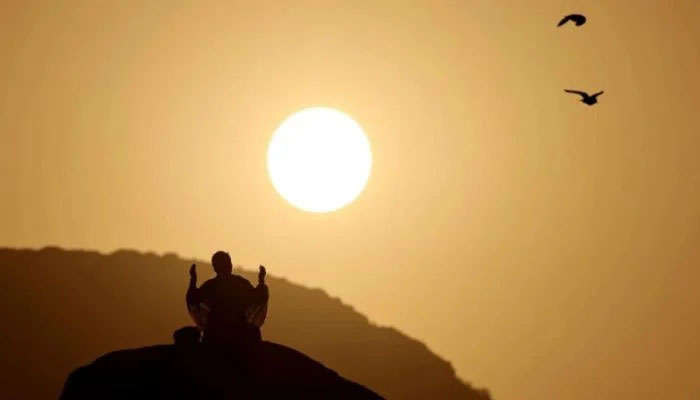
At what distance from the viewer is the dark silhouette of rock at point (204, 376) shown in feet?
64.6

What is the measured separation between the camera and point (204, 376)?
19.6 metres

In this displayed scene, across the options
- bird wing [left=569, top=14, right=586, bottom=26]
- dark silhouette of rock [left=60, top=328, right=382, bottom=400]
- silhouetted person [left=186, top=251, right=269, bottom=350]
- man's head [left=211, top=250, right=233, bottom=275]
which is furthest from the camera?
bird wing [left=569, top=14, right=586, bottom=26]

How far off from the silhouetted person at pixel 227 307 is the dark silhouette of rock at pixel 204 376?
437 mm

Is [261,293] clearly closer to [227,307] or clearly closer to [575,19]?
[227,307]

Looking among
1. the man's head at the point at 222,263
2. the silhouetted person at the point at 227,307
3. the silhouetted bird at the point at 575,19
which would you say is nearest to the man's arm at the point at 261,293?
the silhouetted person at the point at 227,307

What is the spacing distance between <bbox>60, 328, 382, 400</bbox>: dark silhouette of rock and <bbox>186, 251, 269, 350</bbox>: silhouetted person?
437 mm

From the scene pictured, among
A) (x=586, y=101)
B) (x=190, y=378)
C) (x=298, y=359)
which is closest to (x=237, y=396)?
(x=190, y=378)

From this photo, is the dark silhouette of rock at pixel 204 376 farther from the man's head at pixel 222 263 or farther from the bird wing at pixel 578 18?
the bird wing at pixel 578 18

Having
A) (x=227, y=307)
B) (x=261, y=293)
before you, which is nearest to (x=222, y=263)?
(x=227, y=307)

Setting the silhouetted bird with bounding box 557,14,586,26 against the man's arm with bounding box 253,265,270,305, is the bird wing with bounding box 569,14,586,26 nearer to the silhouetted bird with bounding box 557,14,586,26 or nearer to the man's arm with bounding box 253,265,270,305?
the silhouetted bird with bounding box 557,14,586,26

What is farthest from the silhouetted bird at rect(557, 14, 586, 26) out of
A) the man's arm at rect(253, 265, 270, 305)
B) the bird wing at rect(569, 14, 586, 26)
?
the man's arm at rect(253, 265, 270, 305)

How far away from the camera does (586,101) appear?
103 ft

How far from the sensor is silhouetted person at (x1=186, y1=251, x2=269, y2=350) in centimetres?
2161

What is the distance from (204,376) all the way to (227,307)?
2.60 m
